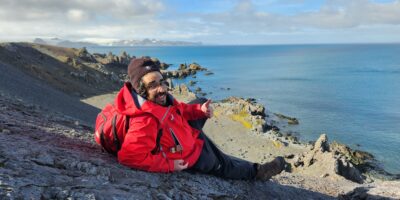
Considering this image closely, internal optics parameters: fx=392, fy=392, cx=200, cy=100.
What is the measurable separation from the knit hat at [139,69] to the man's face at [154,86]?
3.1 inches

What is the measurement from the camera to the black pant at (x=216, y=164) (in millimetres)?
8078

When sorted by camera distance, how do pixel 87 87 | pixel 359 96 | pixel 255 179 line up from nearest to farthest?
pixel 255 179
pixel 87 87
pixel 359 96

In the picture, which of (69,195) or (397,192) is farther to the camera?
(397,192)

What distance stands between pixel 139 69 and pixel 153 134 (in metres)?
1.24

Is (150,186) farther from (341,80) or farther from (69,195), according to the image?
(341,80)

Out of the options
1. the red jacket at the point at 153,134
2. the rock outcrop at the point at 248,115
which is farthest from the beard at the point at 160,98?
the rock outcrop at the point at 248,115

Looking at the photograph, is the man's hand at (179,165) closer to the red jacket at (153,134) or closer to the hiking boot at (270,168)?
the red jacket at (153,134)

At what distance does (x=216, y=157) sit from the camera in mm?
8453

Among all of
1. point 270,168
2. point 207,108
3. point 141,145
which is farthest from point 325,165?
point 141,145

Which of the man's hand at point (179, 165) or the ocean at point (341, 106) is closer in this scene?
the man's hand at point (179, 165)

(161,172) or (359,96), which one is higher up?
(161,172)

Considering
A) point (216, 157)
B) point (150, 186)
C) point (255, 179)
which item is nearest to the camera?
point (150, 186)

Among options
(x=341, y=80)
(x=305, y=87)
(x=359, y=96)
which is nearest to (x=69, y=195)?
(x=359, y=96)

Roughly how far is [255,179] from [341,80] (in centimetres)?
10585
